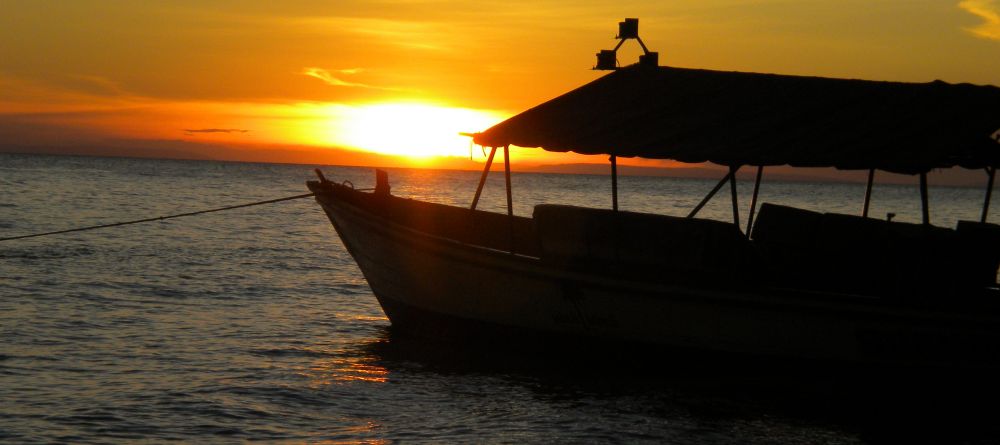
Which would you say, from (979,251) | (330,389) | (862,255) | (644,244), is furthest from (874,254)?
(330,389)

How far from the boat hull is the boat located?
0.06 feet

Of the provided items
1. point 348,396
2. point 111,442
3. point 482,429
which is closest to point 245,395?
point 348,396

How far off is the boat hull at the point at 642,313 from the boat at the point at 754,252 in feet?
0.06

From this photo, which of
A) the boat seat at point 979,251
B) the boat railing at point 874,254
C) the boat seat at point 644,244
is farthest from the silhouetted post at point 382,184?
the boat seat at point 979,251

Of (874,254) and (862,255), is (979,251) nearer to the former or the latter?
(874,254)

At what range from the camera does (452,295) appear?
14461 mm

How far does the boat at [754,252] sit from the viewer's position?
1225 centimetres

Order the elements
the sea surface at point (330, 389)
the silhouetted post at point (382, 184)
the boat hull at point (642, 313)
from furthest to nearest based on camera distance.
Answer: the silhouetted post at point (382, 184) → the boat hull at point (642, 313) → the sea surface at point (330, 389)

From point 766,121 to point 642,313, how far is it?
282cm

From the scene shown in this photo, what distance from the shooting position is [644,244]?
12.9m

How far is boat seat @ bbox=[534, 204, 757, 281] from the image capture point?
12625 mm

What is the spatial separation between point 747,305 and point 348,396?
184 inches

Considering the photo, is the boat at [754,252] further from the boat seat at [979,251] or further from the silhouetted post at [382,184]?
the silhouetted post at [382,184]

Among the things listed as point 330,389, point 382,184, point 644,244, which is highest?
point 382,184
